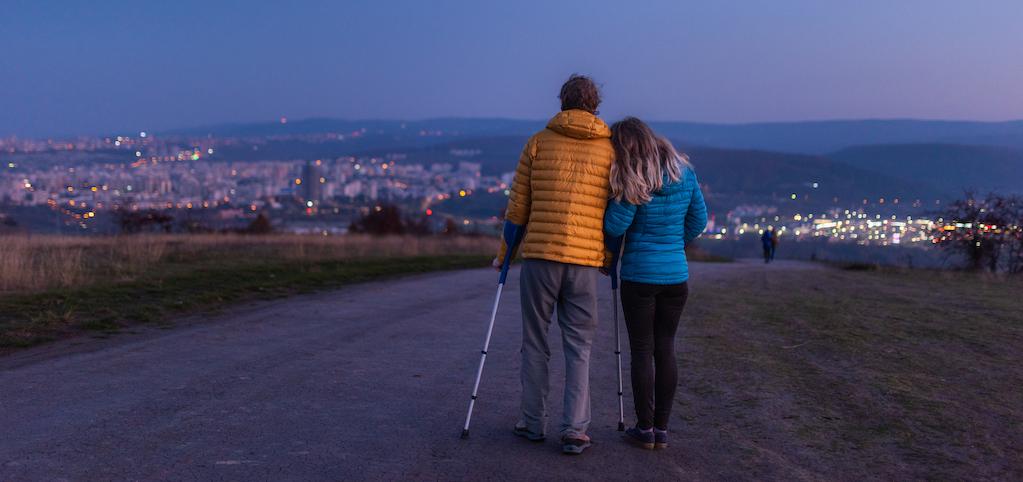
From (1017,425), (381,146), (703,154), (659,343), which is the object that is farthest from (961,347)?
(381,146)

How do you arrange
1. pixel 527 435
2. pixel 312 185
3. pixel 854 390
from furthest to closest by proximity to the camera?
pixel 312 185 < pixel 854 390 < pixel 527 435

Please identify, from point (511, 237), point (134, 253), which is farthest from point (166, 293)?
point (511, 237)

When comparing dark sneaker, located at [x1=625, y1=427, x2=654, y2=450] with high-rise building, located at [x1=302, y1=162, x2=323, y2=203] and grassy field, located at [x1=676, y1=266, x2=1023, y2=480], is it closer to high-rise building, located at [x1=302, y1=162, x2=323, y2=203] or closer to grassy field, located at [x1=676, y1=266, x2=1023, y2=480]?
grassy field, located at [x1=676, y1=266, x2=1023, y2=480]

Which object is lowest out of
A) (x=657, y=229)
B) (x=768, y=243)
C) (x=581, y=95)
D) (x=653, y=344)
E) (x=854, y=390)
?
(x=768, y=243)

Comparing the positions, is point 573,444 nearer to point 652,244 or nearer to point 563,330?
point 563,330

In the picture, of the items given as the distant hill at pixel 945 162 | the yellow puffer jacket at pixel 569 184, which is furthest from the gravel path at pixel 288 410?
the distant hill at pixel 945 162

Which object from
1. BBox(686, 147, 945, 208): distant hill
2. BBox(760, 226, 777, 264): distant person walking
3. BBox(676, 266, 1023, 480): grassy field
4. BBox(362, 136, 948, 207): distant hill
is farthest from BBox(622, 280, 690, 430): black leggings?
BBox(686, 147, 945, 208): distant hill

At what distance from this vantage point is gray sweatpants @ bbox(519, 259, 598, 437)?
18.1 feet

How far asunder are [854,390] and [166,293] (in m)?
9.52

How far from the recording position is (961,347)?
9.74 meters

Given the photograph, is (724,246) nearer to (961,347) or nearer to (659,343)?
(961,347)

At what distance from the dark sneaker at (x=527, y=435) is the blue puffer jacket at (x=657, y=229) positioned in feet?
3.48

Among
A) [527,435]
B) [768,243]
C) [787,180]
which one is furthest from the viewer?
[787,180]

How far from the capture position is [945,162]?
318 ft
